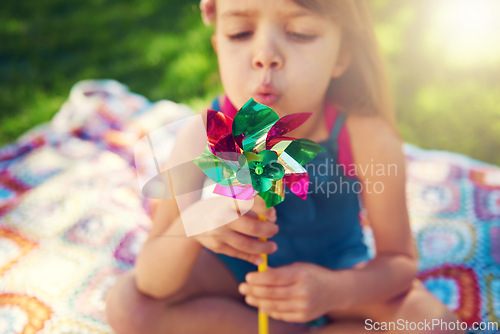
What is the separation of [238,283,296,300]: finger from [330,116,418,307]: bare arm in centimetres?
17

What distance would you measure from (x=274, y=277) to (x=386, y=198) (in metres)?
0.25

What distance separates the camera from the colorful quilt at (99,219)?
96 centimetres

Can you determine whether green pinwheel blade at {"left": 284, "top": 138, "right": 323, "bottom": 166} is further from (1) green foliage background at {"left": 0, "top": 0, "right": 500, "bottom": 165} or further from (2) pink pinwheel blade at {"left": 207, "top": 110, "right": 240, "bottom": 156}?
(1) green foliage background at {"left": 0, "top": 0, "right": 500, "bottom": 165}

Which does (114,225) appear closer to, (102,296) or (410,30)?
(102,296)

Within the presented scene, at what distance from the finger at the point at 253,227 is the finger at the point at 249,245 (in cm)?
2

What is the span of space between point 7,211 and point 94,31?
3.72ft

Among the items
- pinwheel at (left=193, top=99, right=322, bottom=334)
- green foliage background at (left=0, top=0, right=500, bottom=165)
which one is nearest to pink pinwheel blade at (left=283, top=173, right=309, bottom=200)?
pinwheel at (left=193, top=99, right=322, bottom=334)

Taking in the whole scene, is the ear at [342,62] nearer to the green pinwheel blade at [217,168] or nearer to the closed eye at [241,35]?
the closed eye at [241,35]

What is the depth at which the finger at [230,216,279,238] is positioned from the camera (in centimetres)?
67

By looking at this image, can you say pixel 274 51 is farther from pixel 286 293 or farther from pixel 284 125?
pixel 286 293

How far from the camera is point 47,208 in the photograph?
1.20 m

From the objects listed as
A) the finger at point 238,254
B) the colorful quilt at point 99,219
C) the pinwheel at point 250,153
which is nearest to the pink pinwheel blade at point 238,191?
the pinwheel at point 250,153

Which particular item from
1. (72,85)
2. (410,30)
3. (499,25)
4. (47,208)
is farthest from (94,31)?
(499,25)

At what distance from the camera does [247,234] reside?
676 millimetres
